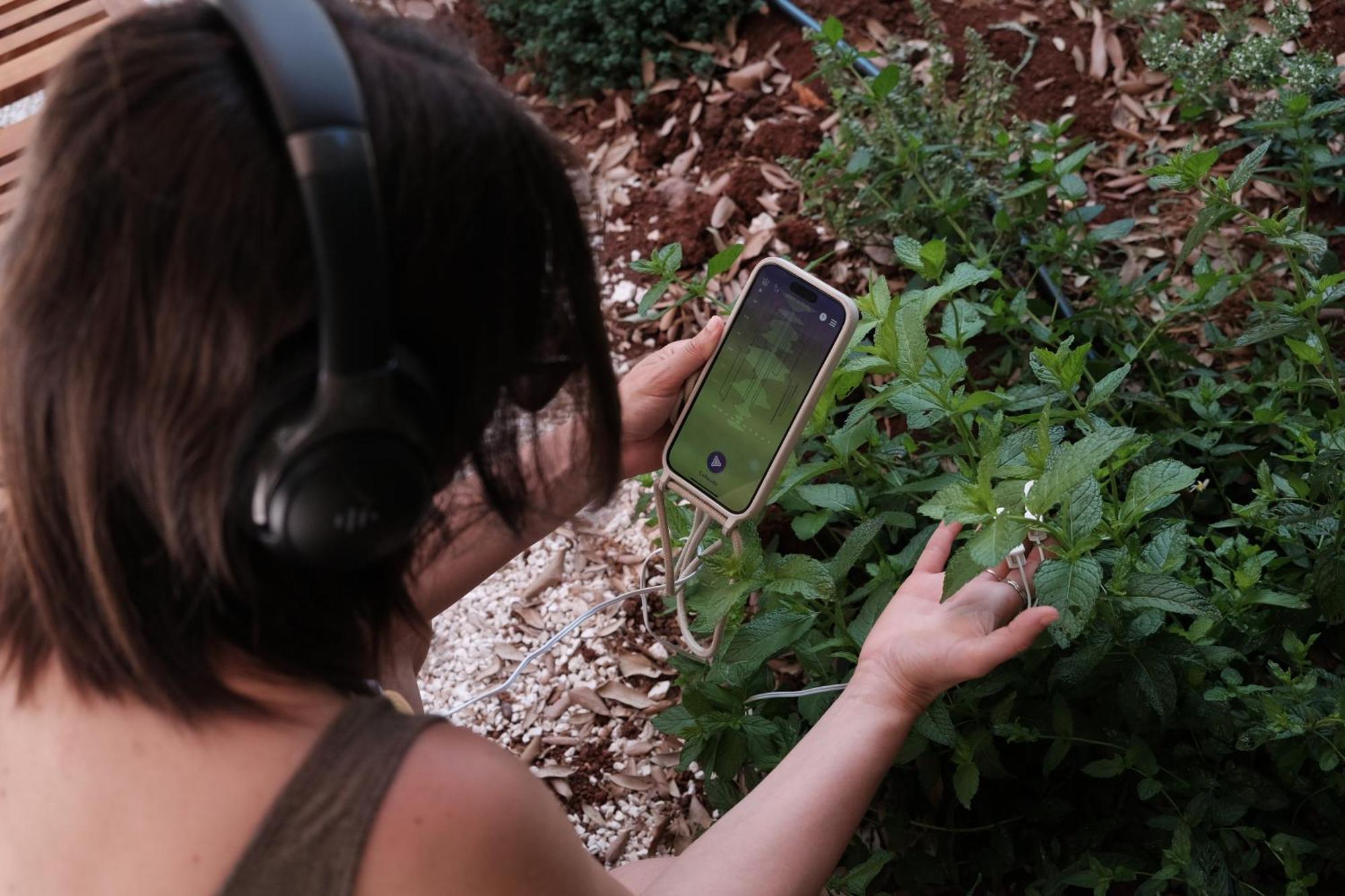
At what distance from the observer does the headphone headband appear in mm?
742

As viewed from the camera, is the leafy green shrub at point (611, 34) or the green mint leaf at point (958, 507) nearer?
the green mint leaf at point (958, 507)

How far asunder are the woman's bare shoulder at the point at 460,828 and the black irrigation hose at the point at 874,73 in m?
1.49

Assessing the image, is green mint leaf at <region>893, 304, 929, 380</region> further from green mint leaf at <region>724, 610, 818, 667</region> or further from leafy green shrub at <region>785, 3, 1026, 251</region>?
leafy green shrub at <region>785, 3, 1026, 251</region>

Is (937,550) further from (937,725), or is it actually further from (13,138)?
(13,138)

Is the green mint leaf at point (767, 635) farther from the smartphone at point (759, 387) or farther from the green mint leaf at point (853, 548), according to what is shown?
the smartphone at point (759, 387)

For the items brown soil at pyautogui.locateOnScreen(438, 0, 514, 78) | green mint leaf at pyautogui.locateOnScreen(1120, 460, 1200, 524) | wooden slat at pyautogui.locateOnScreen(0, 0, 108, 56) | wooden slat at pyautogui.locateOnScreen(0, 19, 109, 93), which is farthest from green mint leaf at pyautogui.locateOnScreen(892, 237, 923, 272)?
wooden slat at pyautogui.locateOnScreen(0, 0, 108, 56)

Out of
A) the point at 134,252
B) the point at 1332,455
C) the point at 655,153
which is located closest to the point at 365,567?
the point at 134,252

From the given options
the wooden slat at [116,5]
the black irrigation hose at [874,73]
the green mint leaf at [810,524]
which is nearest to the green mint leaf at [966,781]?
the green mint leaf at [810,524]

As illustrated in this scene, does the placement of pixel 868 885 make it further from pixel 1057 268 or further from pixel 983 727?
pixel 1057 268

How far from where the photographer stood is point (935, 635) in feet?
4.26

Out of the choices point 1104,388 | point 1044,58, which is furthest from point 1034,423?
point 1044,58

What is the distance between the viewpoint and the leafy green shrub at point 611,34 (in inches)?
109

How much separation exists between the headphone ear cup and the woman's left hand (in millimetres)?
618

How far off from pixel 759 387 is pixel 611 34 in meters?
1.64
